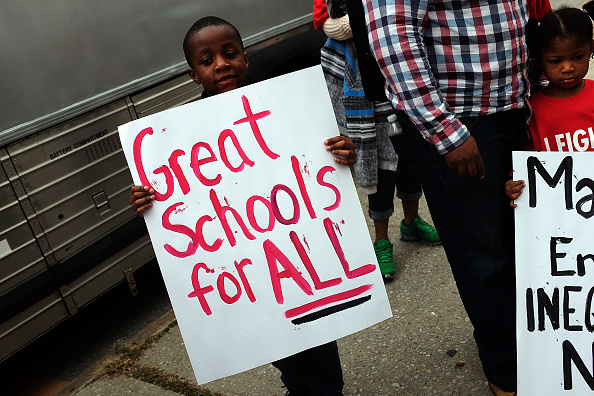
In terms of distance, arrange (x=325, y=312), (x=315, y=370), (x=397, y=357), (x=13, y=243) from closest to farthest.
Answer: (x=325, y=312)
(x=315, y=370)
(x=397, y=357)
(x=13, y=243)

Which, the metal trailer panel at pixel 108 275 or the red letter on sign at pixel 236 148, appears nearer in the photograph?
the red letter on sign at pixel 236 148

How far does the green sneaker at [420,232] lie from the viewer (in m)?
4.10

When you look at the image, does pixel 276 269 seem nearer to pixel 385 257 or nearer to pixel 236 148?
pixel 236 148

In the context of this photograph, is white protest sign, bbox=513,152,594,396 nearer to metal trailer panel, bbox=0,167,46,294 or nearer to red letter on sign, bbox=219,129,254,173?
red letter on sign, bbox=219,129,254,173

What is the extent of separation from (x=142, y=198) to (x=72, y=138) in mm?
1716

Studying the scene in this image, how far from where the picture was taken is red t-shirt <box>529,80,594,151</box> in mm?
2279

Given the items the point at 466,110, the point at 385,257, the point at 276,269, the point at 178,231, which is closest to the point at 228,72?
the point at 178,231

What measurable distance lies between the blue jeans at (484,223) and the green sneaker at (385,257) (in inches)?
47.2

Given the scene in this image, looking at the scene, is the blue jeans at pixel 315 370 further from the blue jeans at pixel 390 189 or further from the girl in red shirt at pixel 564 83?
the blue jeans at pixel 390 189

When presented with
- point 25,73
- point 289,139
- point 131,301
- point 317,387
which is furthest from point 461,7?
point 131,301

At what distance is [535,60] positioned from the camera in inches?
94.1

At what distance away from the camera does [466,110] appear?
2268 millimetres

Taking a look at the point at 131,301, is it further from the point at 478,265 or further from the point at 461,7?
the point at 461,7

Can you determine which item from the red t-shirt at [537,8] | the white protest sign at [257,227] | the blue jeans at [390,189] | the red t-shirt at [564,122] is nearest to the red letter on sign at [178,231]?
the white protest sign at [257,227]
